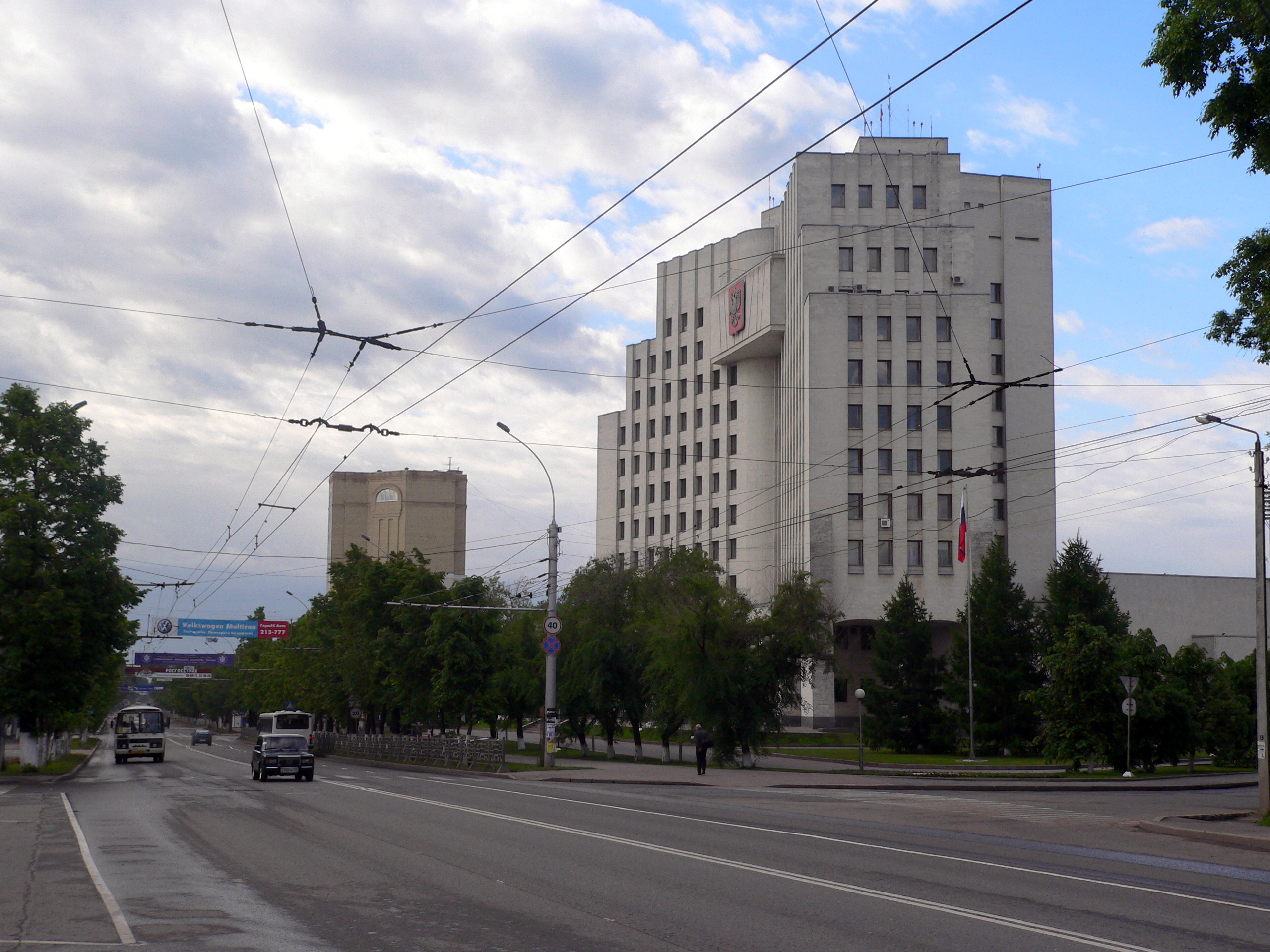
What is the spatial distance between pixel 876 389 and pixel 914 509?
25.7 feet

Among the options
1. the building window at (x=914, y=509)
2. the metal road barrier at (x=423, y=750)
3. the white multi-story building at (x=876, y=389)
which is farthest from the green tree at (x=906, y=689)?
the metal road barrier at (x=423, y=750)

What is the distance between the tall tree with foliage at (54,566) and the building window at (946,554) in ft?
157

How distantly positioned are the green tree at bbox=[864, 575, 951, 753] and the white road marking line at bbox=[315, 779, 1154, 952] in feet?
147

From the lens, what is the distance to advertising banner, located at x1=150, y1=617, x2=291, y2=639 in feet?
258

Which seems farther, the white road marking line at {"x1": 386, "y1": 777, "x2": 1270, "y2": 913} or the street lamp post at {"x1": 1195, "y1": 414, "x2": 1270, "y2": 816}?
the street lamp post at {"x1": 1195, "y1": 414, "x2": 1270, "y2": 816}

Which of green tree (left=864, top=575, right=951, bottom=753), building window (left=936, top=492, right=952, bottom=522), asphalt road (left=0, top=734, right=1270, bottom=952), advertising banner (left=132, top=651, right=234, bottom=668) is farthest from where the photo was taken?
advertising banner (left=132, top=651, right=234, bottom=668)

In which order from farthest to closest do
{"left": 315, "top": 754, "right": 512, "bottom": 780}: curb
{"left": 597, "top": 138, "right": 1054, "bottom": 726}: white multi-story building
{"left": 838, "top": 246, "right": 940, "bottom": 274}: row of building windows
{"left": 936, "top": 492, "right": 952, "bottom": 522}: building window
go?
{"left": 838, "top": 246, "right": 940, "bottom": 274}: row of building windows → {"left": 936, "top": 492, "right": 952, "bottom": 522}: building window → {"left": 597, "top": 138, "right": 1054, "bottom": 726}: white multi-story building → {"left": 315, "top": 754, "right": 512, "bottom": 780}: curb

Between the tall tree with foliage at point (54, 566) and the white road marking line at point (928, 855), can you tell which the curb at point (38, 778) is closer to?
the tall tree with foliage at point (54, 566)

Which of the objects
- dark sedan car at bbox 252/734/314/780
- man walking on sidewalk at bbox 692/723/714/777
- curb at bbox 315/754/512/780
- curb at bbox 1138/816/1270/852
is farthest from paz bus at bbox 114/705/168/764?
curb at bbox 1138/816/1270/852

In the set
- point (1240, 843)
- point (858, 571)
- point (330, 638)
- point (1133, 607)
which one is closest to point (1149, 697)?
point (1240, 843)

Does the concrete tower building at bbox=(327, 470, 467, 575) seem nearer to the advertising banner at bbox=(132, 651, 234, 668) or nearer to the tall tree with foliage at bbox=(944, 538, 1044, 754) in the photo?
the advertising banner at bbox=(132, 651, 234, 668)

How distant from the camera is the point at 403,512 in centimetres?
15250

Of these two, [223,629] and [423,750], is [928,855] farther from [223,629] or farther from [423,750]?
[223,629]

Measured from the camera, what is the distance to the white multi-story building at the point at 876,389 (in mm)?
70812
